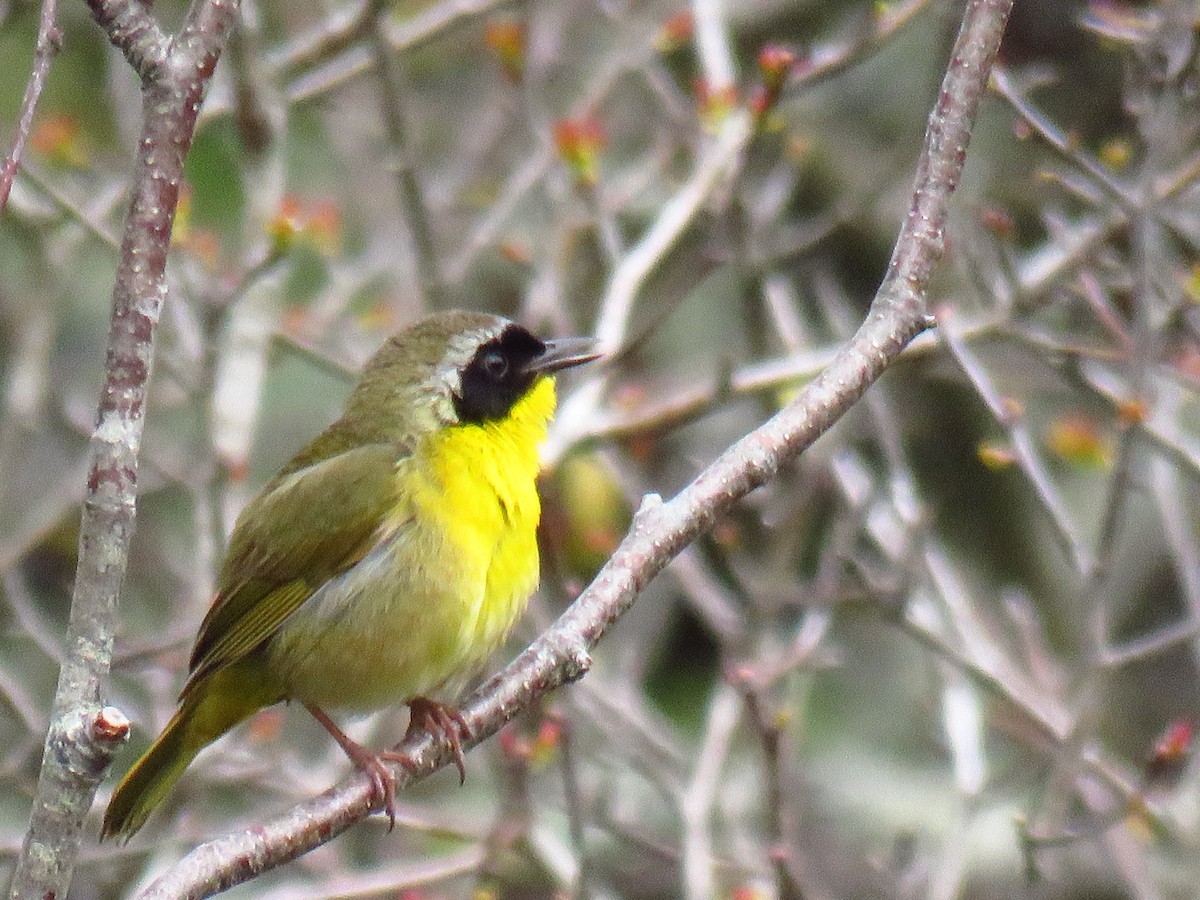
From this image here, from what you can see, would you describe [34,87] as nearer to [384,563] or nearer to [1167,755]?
[384,563]

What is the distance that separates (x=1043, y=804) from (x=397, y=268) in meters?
4.13

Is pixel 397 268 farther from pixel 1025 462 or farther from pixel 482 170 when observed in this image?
pixel 1025 462

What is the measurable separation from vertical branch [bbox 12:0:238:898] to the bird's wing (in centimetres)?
183

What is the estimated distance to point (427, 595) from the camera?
3725 millimetres

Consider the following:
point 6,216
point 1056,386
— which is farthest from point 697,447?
point 6,216

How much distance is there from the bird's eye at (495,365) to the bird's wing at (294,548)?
1.09ft

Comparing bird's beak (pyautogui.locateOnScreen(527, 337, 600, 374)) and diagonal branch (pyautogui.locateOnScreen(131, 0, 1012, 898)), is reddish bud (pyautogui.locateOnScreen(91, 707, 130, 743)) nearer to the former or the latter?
diagonal branch (pyautogui.locateOnScreen(131, 0, 1012, 898))

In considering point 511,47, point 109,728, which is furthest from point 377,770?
point 511,47

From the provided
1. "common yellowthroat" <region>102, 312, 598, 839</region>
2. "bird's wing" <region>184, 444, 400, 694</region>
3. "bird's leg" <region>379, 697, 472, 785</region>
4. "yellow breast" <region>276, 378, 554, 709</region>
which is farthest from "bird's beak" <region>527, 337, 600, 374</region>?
"bird's leg" <region>379, 697, 472, 785</region>

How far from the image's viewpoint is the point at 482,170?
7.86 meters

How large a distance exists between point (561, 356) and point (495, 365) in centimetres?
18

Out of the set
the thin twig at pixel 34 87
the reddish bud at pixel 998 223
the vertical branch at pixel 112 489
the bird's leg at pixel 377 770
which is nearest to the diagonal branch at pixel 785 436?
the bird's leg at pixel 377 770

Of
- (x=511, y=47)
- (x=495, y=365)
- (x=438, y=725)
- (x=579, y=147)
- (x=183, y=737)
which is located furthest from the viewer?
(x=511, y=47)

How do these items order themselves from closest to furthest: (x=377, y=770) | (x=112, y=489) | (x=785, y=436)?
(x=112, y=489) → (x=785, y=436) → (x=377, y=770)
